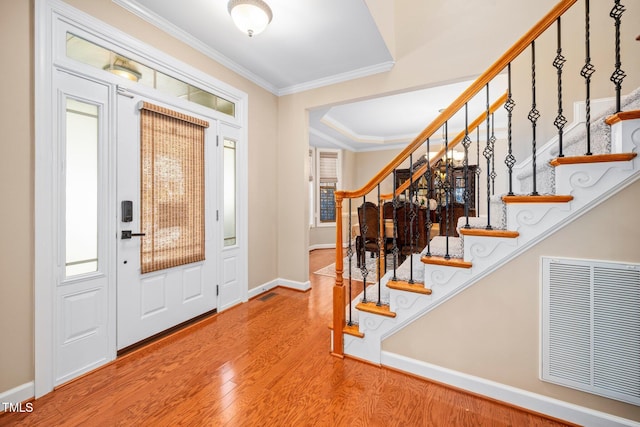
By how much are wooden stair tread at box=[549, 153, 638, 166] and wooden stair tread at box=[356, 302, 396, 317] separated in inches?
55.1

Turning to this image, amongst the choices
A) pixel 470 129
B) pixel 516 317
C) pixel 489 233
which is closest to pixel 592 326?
pixel 516 317

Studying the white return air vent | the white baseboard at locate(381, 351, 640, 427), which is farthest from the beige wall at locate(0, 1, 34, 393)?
the white return air vent

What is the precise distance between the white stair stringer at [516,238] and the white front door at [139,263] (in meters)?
1.76

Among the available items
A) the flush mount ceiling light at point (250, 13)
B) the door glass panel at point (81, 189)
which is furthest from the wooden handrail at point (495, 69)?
the door glass panel at point (81, 189)

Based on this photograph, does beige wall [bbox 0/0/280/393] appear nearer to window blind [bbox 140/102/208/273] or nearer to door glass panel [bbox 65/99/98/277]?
door glass panel [bbox 65/99/98/277]

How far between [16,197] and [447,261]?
9.10 feet

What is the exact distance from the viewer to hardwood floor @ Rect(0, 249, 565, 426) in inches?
58.8

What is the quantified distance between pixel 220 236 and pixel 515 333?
277 centimetres

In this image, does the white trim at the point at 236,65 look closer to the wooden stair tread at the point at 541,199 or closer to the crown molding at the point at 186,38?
the crown molding at the point at 186,38

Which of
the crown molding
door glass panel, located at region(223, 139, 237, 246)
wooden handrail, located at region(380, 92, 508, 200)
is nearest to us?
the crown molding

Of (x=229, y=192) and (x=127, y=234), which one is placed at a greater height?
(x=229, y=192)

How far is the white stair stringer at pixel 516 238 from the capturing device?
4.50ft

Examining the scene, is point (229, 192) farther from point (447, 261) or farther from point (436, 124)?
point (447, 261)

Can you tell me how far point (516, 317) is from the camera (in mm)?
1587
